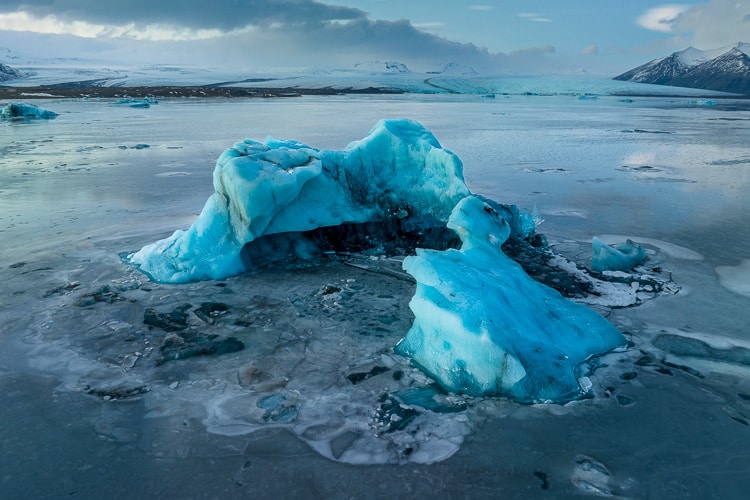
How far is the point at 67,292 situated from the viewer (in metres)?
4.98

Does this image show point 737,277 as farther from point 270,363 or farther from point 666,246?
point 270,363

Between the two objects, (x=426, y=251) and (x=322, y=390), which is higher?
(x=426, y=251)

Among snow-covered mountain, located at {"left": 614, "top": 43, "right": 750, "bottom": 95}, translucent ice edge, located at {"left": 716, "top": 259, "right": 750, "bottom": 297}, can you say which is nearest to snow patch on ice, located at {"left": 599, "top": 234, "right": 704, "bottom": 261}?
translucent ice edge, located at {"left": 716, "top": 259, "right": 750, "bottom": 297}

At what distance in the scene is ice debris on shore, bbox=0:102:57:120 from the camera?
25.2 metres

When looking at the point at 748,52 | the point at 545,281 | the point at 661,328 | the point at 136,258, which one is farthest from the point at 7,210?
the point at 748,52

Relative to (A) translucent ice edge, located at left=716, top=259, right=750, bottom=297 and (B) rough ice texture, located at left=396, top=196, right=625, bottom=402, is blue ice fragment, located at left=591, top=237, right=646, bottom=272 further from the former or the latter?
(B) rough ice texture, located at left=396, top=196, right=625, bottom=402

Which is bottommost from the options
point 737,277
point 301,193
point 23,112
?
Result: point 737,277

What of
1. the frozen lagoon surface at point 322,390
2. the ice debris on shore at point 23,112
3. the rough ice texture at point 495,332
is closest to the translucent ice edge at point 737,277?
the frozen lagoon surface at point 322,390

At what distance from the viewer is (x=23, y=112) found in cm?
2564

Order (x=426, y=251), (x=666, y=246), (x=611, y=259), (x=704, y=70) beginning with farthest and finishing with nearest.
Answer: (x=704, y=70) → (x=666, y=246) → (x=611, y=259) → (x=426, y=251)

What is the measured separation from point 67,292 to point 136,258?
93 centimetres

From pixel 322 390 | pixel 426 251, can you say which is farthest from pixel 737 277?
pixel 322 390

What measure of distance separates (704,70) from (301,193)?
11035 centimetres

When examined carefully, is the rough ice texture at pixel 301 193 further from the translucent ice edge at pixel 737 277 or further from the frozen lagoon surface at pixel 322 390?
the translucent ice edge at pixel 737 277
